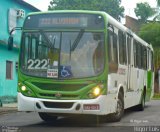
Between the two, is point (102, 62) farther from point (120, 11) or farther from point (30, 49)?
point (120, 11)

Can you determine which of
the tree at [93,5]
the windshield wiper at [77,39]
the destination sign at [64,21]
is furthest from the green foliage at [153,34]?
the windshield wiper at [77,39]

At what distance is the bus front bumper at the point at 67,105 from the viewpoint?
12.6 meters

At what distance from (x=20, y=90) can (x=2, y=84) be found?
45.8 feet

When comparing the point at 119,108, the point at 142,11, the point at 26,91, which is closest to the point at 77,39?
the point at 26,91

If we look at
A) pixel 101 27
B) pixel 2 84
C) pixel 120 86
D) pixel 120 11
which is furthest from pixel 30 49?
pixel 120 11

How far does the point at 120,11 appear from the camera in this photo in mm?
74750

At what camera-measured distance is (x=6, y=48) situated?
27328 mm

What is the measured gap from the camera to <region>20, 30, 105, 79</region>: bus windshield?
12859 millimetres

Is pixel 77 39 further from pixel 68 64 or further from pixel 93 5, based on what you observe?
pixel 93 5

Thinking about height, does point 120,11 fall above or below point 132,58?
above

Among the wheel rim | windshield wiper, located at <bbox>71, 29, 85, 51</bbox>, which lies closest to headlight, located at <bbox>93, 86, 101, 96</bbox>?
windshield wiper, located at <bbox>71, 29, 85, 51</bbox>

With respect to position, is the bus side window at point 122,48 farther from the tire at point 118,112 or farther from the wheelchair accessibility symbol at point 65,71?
the wheelchair accessibility symbol at point 65,71

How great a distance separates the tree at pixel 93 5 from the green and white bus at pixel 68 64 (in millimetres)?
57643

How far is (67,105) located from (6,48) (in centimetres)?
1519
